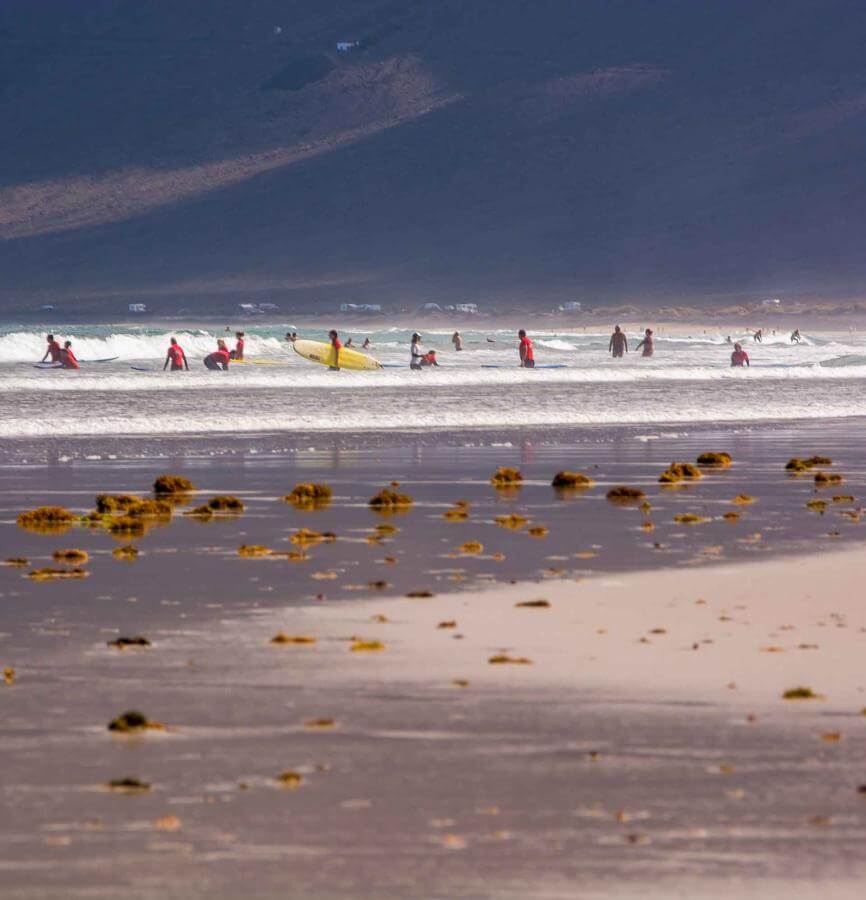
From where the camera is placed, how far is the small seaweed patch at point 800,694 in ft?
33.6

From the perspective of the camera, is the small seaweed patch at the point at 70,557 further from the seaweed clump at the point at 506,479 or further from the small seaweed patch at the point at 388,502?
the seaweed clump at the point at 506,479

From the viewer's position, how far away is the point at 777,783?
8625mm

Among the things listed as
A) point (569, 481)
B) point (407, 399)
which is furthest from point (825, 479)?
point (407, 399)

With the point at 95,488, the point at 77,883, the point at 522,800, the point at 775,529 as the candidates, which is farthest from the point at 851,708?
the point at 95,488

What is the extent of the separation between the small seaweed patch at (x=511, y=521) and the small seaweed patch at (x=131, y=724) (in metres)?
8.71

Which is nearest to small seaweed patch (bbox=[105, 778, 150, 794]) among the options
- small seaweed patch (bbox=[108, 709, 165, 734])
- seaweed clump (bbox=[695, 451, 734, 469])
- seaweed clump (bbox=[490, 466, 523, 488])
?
small seaweed patch (bbox=[108, 709, 165, 734])

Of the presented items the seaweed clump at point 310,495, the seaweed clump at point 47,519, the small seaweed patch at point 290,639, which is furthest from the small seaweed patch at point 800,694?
the seaweed clump at point 310,495

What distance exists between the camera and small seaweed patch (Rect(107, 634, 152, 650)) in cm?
1166

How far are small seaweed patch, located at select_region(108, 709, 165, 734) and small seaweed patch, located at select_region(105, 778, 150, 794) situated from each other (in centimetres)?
81

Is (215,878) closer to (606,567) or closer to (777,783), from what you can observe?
(777,783)

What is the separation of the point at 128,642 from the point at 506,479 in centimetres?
1137

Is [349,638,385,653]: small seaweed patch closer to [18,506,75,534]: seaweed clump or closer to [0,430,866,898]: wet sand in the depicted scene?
[0,430,866,898]: wet sand

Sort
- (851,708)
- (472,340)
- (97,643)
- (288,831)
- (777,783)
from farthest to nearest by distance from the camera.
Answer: (472,340) → (97,643) → (851,708) → (777,783) → (288,831)

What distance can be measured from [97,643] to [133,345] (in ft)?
319
